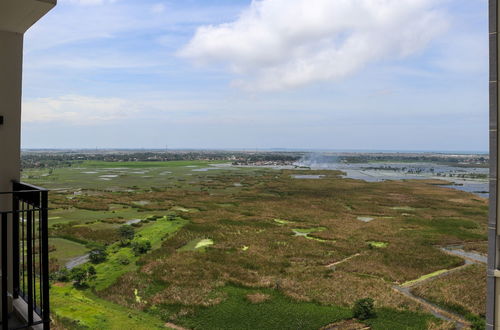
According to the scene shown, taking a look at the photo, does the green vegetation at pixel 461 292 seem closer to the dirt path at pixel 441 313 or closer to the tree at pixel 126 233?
the dirt path at pixel 441 313

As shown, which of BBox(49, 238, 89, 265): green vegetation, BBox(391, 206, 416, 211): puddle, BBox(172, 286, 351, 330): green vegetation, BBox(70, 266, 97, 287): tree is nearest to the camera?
BBox(172, 286, 351, 330): green vegetation

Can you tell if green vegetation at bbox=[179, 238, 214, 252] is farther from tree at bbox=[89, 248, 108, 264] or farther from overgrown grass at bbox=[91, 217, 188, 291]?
tree at bbox=[89, 248, 108, 264]


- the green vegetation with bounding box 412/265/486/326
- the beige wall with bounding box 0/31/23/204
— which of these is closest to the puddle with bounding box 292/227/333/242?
the green vegetation with bounding box 412/265/486/326

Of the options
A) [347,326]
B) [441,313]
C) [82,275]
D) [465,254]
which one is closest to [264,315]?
[347,326]

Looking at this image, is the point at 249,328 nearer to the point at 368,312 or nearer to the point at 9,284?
the point at 368,312

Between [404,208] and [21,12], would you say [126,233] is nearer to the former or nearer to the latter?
[21,12]

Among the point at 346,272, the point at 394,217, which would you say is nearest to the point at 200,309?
the point at 346,272

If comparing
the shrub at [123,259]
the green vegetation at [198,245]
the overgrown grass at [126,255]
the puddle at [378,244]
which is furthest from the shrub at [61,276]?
the puddle at [378,244]
